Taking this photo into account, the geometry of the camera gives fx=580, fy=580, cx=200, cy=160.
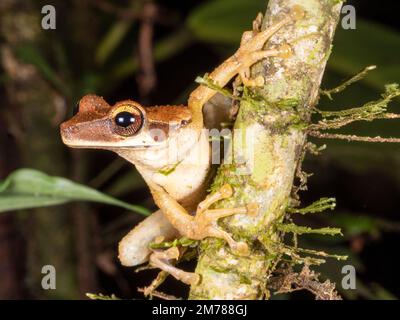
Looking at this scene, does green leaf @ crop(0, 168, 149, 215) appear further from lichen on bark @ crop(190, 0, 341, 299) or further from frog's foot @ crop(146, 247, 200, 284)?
lichen on bark @ crop(190, 0, 341, 299)

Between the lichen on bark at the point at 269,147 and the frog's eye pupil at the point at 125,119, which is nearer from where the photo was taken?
the lichen on bark at the point at 269,147

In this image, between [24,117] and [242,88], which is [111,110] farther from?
[24,117]

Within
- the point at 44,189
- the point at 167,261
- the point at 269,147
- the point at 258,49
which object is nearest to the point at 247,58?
the point at 258,49

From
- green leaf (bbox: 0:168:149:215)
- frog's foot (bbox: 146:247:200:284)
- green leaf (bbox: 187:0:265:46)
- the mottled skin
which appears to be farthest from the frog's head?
A: green leaf (bbox: 187:0:265:46)

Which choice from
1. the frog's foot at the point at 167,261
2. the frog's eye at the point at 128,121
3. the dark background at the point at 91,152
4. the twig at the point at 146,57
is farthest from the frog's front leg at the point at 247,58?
the twig at the point at 146,57

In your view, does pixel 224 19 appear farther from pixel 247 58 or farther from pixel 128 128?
pixel 247 58

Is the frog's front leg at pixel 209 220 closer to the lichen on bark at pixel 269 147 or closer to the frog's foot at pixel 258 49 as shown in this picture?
the lichen on bark at pixel 269 147
